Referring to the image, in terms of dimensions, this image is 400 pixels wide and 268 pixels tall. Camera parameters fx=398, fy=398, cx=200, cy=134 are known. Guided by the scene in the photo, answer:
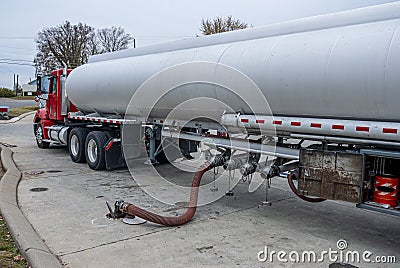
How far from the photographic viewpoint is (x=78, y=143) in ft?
36.1

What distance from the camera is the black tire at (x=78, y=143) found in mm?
10883

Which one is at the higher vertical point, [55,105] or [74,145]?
[55,105]

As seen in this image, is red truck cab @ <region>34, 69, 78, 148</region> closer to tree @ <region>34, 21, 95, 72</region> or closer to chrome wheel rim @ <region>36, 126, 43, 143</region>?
chrome wheel rim @ <region>36, 126, 43, 143</region>

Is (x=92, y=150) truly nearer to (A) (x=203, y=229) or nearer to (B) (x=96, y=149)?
(B) (x=96, y=149)

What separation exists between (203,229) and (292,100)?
7.33ft

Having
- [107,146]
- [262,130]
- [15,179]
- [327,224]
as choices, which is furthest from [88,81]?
[327,224]

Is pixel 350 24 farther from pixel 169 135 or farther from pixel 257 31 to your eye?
pixel 169 135

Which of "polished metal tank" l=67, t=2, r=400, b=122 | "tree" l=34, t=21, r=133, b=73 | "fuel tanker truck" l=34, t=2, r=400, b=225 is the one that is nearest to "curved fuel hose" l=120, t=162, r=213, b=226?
"fuel tanker truck" l=34, t=2, r=400, b=225

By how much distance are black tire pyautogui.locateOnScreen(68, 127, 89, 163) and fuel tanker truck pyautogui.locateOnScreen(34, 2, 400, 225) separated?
2475mm

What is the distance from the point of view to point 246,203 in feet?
23.8

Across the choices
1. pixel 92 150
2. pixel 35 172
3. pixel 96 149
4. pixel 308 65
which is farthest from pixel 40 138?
pixel 308 65

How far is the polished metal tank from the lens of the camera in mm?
4621

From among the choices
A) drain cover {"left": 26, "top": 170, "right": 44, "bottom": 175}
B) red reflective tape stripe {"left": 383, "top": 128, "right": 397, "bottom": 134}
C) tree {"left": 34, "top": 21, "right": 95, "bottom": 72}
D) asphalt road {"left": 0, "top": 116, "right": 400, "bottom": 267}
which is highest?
tree {"left": 34, "top": 21, "right": 95, "bottom": 72}

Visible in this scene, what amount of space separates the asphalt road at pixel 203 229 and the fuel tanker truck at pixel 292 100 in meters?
0.49
